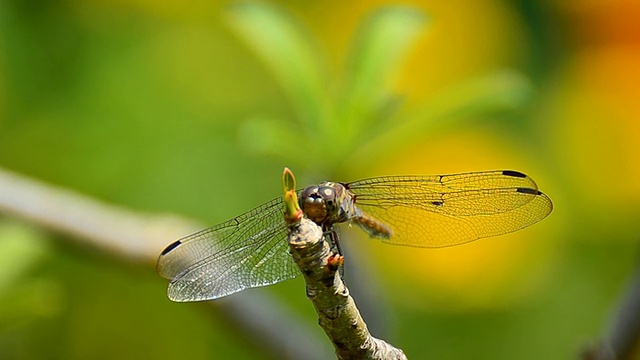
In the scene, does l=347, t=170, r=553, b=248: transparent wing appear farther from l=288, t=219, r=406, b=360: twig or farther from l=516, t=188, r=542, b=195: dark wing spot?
l=288, t=219, r=406, b=360: twig

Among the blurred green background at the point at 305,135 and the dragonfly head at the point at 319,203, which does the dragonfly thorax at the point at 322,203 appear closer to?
the dragonfly head at the point at 319,203

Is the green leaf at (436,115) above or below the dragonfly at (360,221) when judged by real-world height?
above

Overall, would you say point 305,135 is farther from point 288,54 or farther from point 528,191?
point 528,191

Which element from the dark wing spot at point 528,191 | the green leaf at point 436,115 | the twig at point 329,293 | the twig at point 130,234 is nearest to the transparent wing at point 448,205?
the dark wing spot at point 528,191

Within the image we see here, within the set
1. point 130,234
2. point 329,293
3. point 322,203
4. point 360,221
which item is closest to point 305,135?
point 360,221

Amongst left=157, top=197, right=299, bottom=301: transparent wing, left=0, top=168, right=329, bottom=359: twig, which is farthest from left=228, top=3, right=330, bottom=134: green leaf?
left=0, top=168, right=329, bottom=359: twig

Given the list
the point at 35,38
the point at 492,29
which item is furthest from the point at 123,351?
the point at 492,29

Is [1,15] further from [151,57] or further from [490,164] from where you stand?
[490,164]
